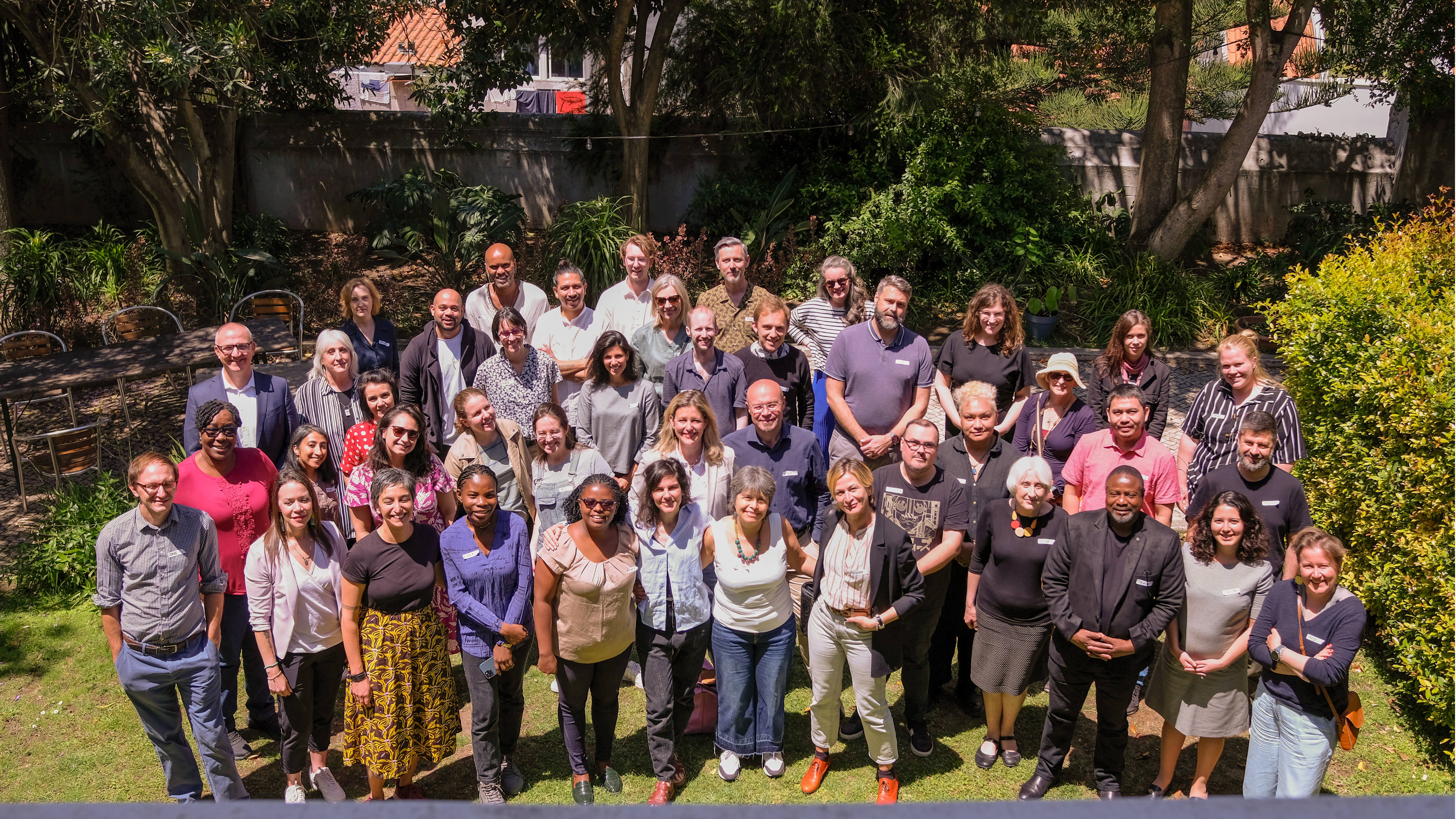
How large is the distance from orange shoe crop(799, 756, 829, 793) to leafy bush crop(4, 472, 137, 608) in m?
4.84

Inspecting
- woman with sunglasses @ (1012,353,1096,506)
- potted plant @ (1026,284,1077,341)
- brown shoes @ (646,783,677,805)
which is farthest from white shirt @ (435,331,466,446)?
potted plant @ (1026,284,1077,341)

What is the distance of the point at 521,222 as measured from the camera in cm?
1334

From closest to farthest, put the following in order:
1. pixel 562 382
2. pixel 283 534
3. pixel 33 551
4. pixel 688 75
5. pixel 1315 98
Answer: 1. pixel 283 534
2. pixel 562 382
3. pixel 33 551
4. pixel 688 75
5. pixel 1315 98

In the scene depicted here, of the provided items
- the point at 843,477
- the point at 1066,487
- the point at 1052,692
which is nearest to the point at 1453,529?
the point at 1066,487

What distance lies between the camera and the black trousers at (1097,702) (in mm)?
4832

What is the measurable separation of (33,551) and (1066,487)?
6652mm

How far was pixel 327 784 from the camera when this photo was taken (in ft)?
16.3

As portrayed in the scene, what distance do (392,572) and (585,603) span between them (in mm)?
854

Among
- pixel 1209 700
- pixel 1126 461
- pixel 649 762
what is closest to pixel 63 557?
pixel 649 762

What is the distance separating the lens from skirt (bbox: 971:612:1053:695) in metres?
5.09

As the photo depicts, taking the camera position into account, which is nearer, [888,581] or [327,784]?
[888,581]

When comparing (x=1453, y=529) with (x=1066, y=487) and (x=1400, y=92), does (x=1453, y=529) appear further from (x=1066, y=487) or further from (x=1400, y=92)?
(x=1400, y=92)

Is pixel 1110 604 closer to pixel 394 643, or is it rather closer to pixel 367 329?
pixel 394 643

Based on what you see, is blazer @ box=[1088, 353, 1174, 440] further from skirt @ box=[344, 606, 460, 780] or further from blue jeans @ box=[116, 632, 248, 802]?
blue jeans @ box=[116, 632, 248, 802]
